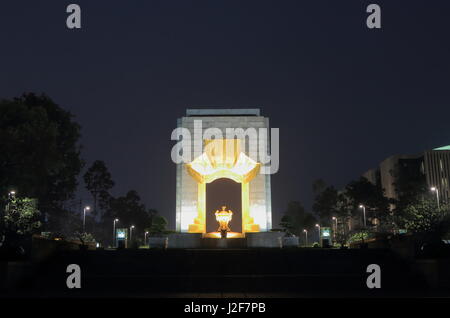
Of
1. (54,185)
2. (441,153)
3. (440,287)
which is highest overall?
(441,153)

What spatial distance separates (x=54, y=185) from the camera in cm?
4453

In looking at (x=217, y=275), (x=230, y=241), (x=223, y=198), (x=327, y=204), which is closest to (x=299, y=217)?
(x=327, y=204)

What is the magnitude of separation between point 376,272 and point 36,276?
12.6 metres

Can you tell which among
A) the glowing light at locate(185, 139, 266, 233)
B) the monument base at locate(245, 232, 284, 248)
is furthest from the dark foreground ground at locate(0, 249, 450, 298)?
the glowing light at locate(185, 139, 266, 233)

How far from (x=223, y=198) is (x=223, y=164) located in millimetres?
4803

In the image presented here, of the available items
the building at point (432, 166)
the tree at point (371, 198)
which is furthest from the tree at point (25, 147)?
the building at point (432, 166)

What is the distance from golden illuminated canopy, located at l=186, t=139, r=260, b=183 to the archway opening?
2905 mm

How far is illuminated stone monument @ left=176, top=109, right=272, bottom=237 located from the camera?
38625mm

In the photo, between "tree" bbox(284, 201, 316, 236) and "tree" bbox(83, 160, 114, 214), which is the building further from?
"tree" bbox(83, 160, 114, 214)

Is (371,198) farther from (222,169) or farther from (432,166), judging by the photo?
(432,166)

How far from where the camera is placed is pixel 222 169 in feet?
127

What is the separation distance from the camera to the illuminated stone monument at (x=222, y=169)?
3862 centimetres
